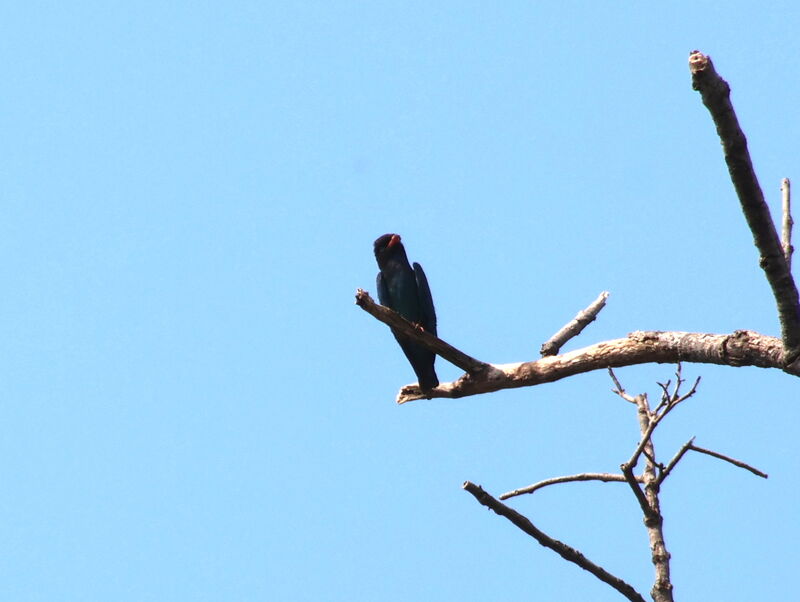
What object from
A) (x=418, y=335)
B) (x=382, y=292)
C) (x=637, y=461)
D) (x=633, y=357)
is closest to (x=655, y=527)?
(x=637, y=461)

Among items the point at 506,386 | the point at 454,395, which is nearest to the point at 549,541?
the point at 506,386

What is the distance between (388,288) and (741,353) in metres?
4.46

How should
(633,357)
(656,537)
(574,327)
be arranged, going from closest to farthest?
(656,537), (633,357), (574,327)

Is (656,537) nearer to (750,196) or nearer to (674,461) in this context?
(674,461)

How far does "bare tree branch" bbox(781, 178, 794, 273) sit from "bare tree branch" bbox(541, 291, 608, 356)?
1763 mm

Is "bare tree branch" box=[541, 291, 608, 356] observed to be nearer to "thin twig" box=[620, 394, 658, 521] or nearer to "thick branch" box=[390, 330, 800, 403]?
"thick branch" box=[390, 330, 800, 403]

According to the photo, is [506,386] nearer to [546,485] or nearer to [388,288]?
[546,485]

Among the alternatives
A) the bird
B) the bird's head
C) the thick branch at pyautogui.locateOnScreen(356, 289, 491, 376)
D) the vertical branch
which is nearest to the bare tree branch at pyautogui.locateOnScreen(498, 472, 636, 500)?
the vertical branch

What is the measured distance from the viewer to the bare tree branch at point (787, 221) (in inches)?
181

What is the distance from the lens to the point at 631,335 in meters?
5.46

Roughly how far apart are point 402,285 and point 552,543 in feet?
16.8

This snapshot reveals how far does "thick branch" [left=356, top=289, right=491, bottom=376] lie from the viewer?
5.75 meters

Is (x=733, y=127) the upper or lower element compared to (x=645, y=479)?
upper

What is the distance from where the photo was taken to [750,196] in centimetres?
379
